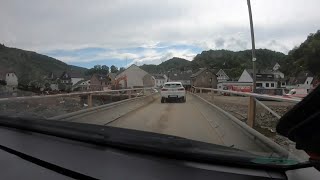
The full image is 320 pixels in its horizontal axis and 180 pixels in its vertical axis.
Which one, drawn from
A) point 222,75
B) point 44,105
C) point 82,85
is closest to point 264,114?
point 222,75

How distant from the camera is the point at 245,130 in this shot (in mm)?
4910

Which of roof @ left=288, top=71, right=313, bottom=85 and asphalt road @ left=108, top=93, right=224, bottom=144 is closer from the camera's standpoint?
roof @ left=288, top=71, right=313, bottom=85

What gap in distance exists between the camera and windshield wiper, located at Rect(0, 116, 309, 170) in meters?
2.37

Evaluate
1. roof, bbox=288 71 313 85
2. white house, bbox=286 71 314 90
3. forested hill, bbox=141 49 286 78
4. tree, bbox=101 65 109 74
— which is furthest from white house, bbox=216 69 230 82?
tree, bbox=101 65 109 74

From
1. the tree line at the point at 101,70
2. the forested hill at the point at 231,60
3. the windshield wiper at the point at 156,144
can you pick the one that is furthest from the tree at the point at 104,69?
the windshield wiper at the point at 156,144

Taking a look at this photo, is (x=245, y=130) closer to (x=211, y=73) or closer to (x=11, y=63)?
(x=211, y=73)

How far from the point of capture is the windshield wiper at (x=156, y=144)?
2.37m

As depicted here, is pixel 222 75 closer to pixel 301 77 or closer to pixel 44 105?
pixel 301 77

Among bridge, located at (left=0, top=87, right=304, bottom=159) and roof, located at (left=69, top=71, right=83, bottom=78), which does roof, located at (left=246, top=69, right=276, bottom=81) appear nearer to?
bridge, located at (left=0, top=87, right=304, bottom=159)

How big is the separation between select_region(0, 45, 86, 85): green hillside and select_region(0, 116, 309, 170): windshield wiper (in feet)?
5.48

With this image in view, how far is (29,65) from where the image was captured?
5906mm

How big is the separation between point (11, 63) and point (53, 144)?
2686mm

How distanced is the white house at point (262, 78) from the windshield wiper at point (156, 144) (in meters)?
1.07

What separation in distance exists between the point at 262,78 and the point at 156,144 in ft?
4.64
